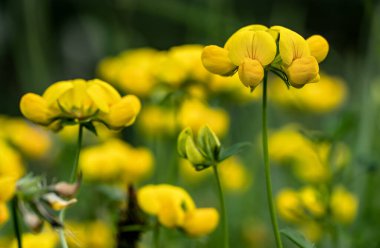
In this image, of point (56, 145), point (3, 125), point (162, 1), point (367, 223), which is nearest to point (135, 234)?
point (367, 223)

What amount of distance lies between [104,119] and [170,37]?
518 centimetres

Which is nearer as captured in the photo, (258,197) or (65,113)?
(65,113)

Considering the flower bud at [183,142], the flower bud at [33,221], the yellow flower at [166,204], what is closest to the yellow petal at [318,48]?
the flower bud at [183,142]

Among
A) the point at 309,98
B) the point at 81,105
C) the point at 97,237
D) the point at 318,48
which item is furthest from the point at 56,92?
the point at 309,98

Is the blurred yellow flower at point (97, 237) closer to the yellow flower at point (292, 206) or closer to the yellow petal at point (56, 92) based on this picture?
the yellow flower at point (292, 206)

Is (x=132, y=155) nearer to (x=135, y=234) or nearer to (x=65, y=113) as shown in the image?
(x=135, y=234)

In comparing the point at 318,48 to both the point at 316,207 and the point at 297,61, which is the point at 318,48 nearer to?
the point at 297,61

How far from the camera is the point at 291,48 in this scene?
124 centimetres

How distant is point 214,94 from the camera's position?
2.06 m

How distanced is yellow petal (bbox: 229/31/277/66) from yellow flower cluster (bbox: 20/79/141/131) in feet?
0.56

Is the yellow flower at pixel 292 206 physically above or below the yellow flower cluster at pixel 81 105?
below

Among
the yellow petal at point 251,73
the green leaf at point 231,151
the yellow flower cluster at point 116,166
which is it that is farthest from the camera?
the yellow flower cluster at point 116,166

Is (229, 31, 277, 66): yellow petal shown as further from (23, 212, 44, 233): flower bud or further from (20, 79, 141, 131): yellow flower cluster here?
(23, 212, 44, 233): flower bud

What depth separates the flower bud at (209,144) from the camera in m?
1.32
